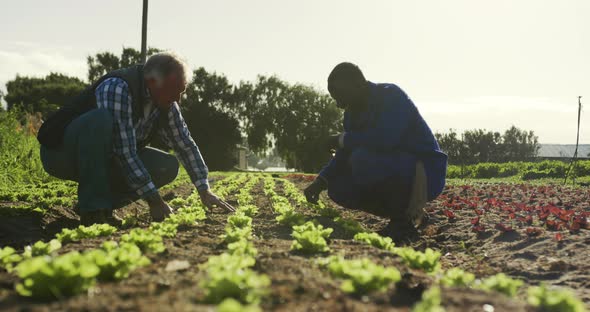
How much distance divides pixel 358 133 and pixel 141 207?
3.37 meters

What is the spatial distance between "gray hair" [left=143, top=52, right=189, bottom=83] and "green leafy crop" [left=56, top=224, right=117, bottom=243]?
4.20 ft

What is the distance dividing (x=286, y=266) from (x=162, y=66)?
2.11m

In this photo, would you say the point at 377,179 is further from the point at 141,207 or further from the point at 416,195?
the point at 141,207

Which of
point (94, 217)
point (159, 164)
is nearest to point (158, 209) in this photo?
point (94, 217)

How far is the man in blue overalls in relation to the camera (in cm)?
401

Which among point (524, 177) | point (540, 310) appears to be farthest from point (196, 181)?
point (524, 177)

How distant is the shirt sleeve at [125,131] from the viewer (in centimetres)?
358

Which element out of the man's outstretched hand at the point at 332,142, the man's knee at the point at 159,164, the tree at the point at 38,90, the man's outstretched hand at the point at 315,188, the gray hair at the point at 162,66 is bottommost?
the man's outstretched hand at the point at 315,188

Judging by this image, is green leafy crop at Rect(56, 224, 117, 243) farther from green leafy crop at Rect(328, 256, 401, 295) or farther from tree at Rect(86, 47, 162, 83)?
tree at Rect(86, 47, 162, 83)

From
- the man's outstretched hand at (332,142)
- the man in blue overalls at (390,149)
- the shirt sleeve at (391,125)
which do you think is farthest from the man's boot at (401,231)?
the man's outstretched hand at (332,142)

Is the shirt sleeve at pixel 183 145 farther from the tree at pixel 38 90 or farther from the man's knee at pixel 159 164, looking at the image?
the tree at pixel 38 90

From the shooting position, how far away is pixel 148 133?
4.38m

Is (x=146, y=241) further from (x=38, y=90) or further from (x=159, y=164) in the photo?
(x=38, y=90)

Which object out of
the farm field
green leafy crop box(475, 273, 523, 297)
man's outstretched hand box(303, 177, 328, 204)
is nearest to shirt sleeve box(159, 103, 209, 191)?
the farm field
